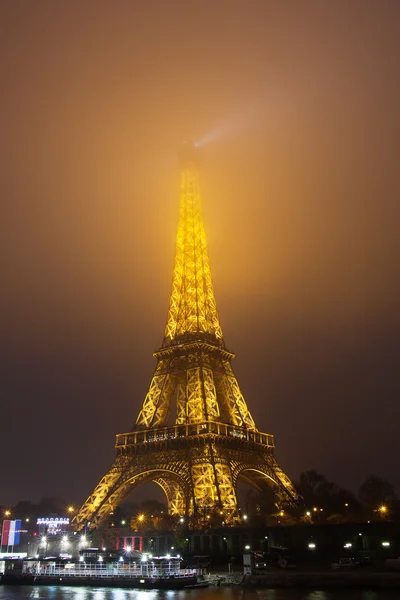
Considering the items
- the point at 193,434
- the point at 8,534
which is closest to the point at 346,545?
the point at 193,434

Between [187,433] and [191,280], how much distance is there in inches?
1050

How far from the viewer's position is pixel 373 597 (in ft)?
109

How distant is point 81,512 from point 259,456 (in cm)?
2281

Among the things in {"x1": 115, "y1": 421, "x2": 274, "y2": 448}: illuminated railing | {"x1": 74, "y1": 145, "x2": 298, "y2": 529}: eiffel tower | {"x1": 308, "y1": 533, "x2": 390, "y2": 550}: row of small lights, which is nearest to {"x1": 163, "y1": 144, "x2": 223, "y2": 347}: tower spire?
{"x1": 74, "y1": 145, "x2": 298, "y2": 529}: eiffel tower

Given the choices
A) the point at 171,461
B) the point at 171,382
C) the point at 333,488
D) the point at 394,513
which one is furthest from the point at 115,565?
the point at 333,488

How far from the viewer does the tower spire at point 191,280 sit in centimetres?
8038

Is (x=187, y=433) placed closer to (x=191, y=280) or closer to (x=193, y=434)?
(x=193, y=434)

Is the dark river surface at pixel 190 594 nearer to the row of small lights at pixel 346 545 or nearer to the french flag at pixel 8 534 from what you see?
the row of small lights at pixel 346 545

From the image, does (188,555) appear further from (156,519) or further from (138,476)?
(156,519)

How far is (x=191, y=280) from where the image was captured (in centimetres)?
8512

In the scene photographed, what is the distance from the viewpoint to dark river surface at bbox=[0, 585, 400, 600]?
3416cm

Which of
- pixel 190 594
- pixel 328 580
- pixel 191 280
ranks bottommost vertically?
pixel 190 594

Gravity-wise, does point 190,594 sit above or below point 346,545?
below

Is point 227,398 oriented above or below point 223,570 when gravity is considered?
above
